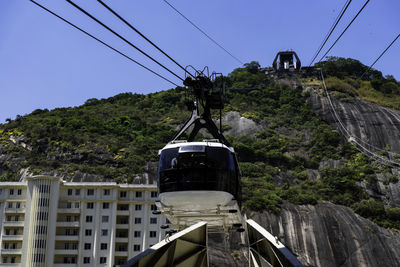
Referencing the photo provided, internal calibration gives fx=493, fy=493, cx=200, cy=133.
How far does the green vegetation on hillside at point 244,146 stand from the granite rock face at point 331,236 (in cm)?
229

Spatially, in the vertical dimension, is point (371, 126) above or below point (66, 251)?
above

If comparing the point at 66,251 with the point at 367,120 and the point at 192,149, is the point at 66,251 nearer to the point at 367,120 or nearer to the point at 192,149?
the point at 192,149

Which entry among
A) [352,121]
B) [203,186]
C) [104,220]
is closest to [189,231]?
[203,186]

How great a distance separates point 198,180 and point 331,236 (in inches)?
1917

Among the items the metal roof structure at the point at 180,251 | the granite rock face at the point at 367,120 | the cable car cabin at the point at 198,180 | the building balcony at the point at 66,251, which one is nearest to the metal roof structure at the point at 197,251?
the metal roof structure at the point at 180,251

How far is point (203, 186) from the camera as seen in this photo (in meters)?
20.8

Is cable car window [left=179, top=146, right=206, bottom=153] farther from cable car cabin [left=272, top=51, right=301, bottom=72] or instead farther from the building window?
cable car cabin [left=272, top=51, right=301, bottom=72]

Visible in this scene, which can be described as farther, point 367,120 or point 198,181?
point 367,120

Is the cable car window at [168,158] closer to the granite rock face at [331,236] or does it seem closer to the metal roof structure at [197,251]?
the metal roof structure at [197,251]

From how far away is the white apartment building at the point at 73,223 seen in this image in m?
62.9

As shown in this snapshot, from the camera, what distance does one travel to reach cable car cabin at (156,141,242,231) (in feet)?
68.5

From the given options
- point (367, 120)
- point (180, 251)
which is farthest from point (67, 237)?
point (367, 120)

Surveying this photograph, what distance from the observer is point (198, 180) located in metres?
20.8

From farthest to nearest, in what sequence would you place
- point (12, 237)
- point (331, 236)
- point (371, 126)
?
point (371, 126), point (331, 236), point (12, 237)
